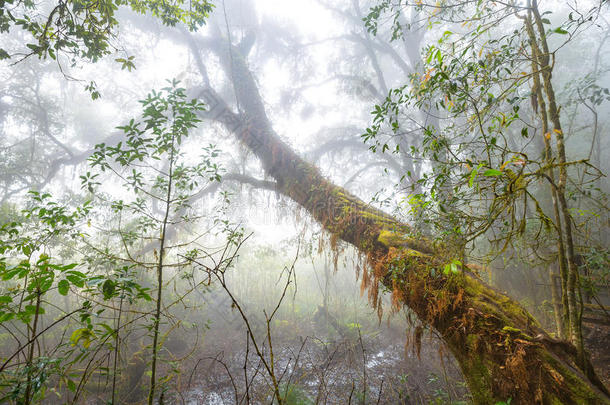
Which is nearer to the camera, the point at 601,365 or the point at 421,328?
the point at 421,328

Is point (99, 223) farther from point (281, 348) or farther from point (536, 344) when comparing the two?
point (536, 344)

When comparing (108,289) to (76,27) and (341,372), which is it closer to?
(76,27)

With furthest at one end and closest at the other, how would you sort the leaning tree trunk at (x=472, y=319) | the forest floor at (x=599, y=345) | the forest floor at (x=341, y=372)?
the forest floor at (x=341, y=372) → the forest floor at (x=599, y=345) → the leaning tree trunk at (x=472, y=319)

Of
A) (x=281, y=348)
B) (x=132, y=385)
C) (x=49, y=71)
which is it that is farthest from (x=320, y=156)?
(x=49, y=71)

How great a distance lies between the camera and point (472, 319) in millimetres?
2656

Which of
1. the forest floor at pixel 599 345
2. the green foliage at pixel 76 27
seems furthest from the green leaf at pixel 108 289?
the forest floor at pixel 599 345

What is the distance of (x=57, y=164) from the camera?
9.74 m

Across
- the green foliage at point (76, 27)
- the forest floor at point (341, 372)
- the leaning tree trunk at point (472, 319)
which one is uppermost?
the green foliage at point (76, 27)

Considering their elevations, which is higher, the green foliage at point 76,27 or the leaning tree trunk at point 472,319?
the green foliage at point 76,27

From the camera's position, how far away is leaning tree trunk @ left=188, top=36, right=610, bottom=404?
2.18 metres

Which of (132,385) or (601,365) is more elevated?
(601,365)

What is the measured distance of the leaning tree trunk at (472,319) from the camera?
218 cm

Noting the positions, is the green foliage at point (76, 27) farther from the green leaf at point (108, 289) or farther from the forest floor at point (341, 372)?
the forest floor at point (341, 372)

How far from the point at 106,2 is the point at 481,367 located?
17.2ft
